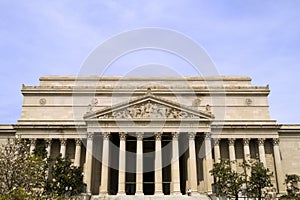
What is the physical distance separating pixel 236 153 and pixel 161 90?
17040mm

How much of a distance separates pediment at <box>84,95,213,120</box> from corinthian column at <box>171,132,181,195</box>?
3.05 m

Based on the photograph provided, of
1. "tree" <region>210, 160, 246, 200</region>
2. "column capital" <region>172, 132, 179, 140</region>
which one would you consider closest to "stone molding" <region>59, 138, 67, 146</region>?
"column capital" <region>172, 132, 179, 140</region>

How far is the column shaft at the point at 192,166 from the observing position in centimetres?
4009

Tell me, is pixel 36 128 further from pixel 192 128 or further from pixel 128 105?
pixel 192 128

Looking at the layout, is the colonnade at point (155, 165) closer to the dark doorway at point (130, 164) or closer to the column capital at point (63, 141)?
the dark doorway at point (130, 164)

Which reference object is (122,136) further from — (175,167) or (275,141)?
(275,141)

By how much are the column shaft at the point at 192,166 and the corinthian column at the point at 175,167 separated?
1725 millimetres

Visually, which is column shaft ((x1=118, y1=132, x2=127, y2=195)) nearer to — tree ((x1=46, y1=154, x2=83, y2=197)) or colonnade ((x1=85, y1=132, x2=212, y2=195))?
colonnade ((x1=85, y1=132, x2=212, y2=195))

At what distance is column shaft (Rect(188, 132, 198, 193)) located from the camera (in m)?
40.1

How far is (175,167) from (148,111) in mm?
8304

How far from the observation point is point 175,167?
41062 mm

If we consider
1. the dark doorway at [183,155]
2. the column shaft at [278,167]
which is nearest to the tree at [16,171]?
the dark doorway at [183,155]

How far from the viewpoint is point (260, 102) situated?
5603cm

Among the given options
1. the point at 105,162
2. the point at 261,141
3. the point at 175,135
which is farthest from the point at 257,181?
the point at 105,162
